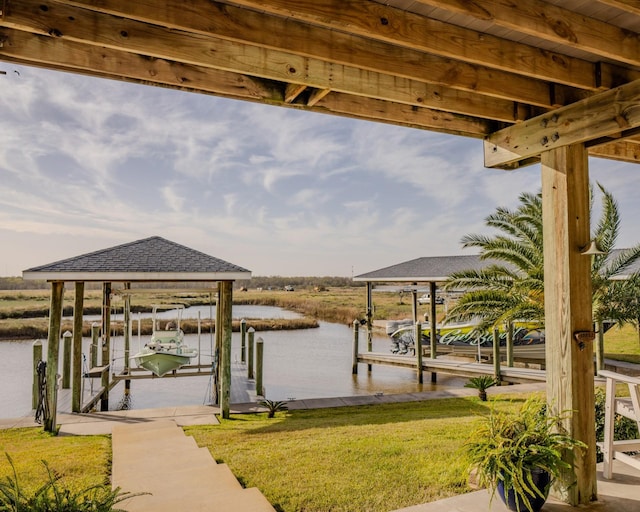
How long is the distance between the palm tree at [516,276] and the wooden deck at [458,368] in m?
1.94

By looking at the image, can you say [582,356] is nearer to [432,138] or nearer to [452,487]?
[452,487]

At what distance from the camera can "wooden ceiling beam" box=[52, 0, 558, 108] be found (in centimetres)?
212

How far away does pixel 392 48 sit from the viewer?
268 cm

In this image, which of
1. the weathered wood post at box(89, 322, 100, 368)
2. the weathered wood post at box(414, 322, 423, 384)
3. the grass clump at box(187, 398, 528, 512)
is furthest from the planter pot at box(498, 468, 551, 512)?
the weathered wood post at box(89, 322, 100, 368)

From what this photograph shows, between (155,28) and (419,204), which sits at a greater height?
(419,204)

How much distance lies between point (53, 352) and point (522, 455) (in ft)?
20.2

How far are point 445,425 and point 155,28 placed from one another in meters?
5.41

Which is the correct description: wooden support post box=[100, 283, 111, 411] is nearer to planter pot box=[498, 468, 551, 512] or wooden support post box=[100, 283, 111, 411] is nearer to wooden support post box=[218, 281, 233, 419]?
wooden support post box=[218, 281, 233, 419]

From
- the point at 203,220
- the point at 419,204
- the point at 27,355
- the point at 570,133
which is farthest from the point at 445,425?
the point at 203,220

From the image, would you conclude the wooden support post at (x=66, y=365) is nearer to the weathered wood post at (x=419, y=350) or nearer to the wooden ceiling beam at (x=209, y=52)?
the weathered wood post at (x=419, y=350)

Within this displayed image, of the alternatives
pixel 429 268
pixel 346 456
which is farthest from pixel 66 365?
pixel 429 268

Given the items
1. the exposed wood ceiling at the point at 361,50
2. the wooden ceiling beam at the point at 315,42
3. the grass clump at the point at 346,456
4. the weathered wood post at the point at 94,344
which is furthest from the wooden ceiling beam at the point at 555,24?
the weathered wood post at the point at 94,344

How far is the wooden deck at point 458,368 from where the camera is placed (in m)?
10.8

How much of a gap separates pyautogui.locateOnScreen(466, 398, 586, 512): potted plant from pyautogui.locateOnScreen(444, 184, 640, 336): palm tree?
5.98 metres
